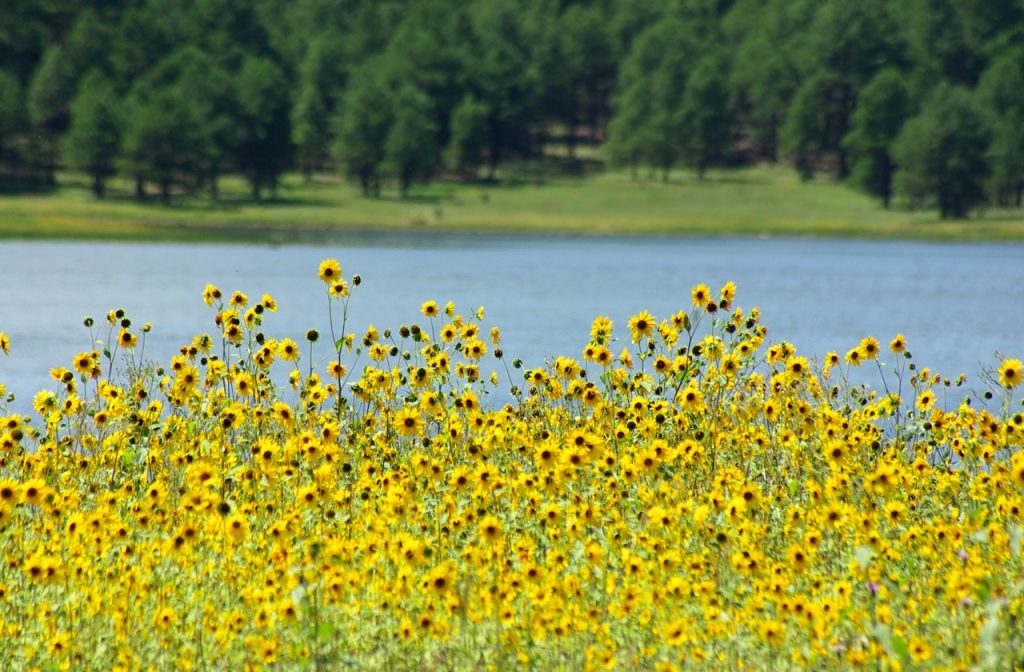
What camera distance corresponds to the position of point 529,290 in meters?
41.0

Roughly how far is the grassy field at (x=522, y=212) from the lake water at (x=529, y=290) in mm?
15117

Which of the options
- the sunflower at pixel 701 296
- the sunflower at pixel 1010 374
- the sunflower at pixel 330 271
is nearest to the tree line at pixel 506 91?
the sunflower at pixel 330 271

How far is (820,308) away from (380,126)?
7683cm

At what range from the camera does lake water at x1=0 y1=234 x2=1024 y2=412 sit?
26953 millimetres

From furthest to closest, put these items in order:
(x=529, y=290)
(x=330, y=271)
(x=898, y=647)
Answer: (x=529, y=290) < (x=330, y=271) < (x=898, y=647)

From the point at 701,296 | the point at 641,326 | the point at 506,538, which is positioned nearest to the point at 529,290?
the point at 701,296

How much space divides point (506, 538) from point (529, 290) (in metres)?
33.1

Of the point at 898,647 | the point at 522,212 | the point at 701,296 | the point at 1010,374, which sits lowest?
the point at 522,212

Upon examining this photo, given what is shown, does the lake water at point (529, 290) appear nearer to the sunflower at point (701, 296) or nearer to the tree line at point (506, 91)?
the sunflower at point (701, 296)

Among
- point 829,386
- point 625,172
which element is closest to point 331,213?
point 625,172

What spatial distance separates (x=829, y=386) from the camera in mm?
11703

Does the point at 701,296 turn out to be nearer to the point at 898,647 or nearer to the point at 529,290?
the point at 898,647

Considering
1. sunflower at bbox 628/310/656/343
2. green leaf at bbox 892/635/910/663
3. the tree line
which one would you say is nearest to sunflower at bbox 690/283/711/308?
sunflower at bbox 628/310/656/343

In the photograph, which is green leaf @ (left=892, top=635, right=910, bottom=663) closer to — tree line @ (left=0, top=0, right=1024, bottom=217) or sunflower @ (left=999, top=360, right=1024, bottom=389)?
sunflower @ (left=999, top=360, right=1024, bottom=389)
